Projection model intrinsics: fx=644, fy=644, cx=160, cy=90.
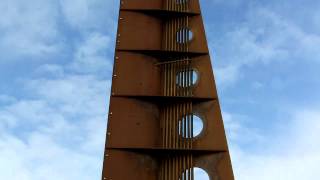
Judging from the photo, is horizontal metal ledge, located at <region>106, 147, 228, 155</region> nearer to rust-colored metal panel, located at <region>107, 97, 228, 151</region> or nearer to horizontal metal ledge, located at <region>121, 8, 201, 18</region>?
rust-colored metal panel, located at <region>107, 97, 228, 151</region>

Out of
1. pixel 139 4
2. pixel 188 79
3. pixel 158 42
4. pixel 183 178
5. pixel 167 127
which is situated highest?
pixel 139 4

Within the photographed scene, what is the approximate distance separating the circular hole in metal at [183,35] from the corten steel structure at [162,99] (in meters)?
0.05

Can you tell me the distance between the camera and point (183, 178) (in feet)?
88.6

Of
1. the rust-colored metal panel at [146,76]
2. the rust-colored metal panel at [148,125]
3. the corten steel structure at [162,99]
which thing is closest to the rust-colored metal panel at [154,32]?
the corten steel structure at [162,99]

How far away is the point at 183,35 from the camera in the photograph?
2994cm

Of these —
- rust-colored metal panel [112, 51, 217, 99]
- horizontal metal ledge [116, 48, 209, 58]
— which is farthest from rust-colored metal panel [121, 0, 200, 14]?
rust-colored metal panel [112, 51, 217, 99]

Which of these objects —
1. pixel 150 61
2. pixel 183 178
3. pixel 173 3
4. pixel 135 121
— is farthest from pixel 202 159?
pixel 173 3

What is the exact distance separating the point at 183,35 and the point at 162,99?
353 centimetres

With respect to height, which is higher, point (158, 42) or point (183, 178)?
point (158, 42)

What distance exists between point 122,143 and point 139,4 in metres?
7.13

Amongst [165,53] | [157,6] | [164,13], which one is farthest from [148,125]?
[157,6]

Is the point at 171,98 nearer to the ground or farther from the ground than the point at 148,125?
farther from the ground

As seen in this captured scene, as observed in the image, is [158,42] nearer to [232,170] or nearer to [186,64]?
[186,64]

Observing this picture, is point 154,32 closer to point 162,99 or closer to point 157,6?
point 157,6
